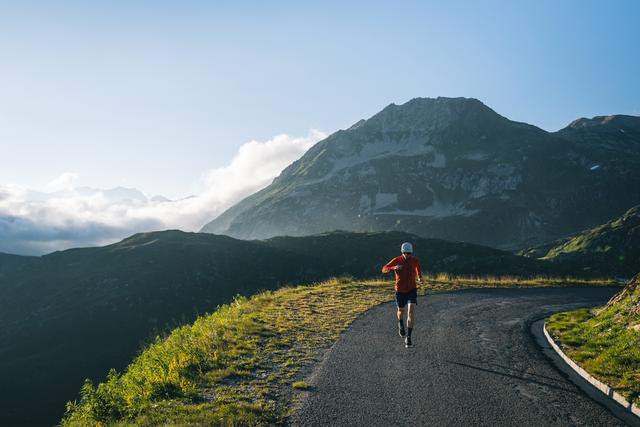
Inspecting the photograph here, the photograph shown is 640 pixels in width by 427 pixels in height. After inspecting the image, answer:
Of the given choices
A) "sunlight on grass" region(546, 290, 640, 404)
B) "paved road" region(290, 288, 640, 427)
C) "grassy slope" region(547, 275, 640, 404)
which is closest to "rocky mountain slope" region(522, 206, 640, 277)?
"grassy slope" region(547, 275, 640, 404)

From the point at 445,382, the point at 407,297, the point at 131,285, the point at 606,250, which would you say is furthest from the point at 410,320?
the point at 606,250

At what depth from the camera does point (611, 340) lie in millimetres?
11859

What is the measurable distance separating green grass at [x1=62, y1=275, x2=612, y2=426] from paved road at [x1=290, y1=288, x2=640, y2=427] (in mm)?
797

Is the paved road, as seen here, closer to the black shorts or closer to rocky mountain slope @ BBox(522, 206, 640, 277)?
the black shorts

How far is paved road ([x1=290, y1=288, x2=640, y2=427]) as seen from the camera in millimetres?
7922

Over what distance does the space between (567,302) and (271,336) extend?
16.2 meters

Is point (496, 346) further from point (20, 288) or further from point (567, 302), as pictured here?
point (20, 288)

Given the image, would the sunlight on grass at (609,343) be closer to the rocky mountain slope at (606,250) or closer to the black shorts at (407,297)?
the black shorts at (407,297)

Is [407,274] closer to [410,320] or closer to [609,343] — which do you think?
[410,320]

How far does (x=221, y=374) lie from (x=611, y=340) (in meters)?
10.6

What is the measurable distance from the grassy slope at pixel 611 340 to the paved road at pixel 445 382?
780 mm

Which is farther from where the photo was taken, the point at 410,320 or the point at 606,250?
the point at 606,250

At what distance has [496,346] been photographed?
13062mm

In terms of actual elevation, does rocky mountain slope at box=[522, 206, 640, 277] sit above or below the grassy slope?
below
